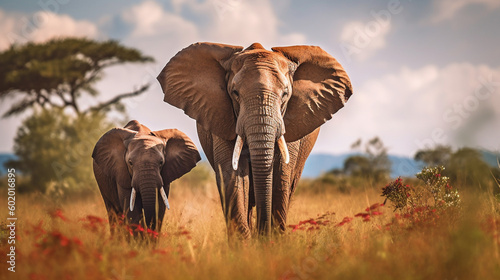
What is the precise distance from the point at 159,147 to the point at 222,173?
195 cm

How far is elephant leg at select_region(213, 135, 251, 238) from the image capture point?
7340 millimetres

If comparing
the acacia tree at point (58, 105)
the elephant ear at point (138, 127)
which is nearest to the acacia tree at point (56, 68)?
the acacia tree at point (58, 105)

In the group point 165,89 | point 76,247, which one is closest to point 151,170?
point 165,89

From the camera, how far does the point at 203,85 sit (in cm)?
782

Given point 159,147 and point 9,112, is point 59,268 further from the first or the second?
point 9,112

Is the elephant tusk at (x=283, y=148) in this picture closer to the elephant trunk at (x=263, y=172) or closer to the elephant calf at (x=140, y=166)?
the elephant trunk at (x=263, y=172)

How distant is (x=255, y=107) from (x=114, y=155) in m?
3.88

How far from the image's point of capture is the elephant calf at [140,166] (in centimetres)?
877

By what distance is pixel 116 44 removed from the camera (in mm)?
28188

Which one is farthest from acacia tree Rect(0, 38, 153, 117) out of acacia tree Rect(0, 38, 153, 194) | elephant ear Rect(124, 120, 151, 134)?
elephant ear Rect(124, 120, 151, 134)

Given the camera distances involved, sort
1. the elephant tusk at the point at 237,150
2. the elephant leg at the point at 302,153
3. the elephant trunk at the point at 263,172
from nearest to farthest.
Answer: the elephant trunk at the point at 263,172, the elephant tusk at the point at 237,150, the elephant leg at the point at 302,153

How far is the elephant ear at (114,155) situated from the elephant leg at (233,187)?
237 cm

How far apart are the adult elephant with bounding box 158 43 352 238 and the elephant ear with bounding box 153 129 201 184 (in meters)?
1.24

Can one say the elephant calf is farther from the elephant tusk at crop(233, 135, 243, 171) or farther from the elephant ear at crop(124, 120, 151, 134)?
the elephant tusk at crop(233, 135, 243, 171)
